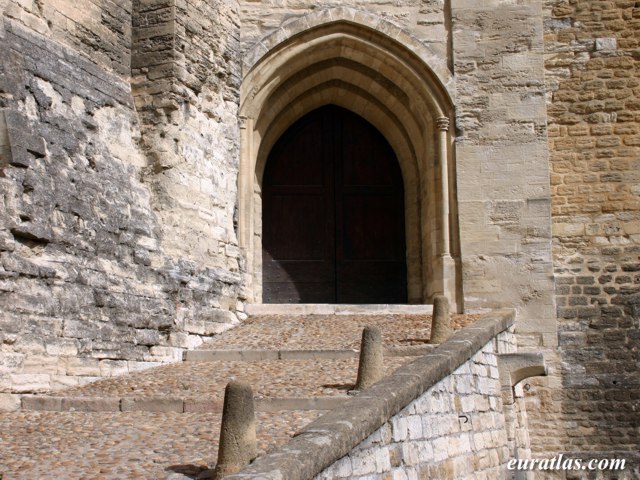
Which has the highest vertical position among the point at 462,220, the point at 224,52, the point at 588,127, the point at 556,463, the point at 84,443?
the point at 224,52

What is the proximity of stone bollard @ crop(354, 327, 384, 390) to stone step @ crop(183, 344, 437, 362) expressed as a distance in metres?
1.41

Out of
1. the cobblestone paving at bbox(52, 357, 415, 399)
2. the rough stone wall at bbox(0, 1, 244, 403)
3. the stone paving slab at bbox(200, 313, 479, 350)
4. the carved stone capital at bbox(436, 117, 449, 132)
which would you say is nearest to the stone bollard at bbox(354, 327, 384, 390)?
the cobblestone paving at bbox(52, 357, 415, 399)

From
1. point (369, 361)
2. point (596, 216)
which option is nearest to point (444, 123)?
point (596, 216)

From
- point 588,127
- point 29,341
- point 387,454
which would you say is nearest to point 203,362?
point 29,341

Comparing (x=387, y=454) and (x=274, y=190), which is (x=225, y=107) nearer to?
(x=274, y=190)

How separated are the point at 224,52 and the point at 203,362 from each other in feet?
12.7

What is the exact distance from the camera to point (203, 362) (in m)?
8.36

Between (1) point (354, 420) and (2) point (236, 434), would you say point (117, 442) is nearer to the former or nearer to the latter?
(2) point (236, 434)

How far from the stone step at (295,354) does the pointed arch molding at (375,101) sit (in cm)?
231

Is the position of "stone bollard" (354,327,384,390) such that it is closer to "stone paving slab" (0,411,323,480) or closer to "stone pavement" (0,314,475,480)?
"stone pavement" (0,314,475,480)

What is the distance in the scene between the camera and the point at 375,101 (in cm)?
1191

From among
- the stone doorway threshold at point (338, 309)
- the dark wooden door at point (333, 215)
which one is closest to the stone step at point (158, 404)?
the stone doorway threshold at point (338, 309)

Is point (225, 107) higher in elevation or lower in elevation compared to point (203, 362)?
higher

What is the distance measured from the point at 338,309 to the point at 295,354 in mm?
2115
